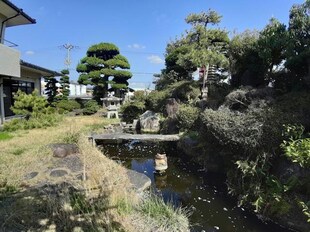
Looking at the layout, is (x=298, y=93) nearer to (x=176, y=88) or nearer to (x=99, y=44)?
(x=176, y=88)

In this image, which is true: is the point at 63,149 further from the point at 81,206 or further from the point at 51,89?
the point at 51,89

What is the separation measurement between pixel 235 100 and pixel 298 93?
1.74 m

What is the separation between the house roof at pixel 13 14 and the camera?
10836 millimetres

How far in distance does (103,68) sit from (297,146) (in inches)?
715

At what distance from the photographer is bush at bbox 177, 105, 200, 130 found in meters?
11.2

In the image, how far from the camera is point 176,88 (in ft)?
Result: 50.9

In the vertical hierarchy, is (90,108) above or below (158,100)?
below

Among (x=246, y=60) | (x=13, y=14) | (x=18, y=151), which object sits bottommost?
(x=18, y=151)

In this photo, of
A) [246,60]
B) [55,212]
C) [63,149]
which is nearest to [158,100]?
[246,60]

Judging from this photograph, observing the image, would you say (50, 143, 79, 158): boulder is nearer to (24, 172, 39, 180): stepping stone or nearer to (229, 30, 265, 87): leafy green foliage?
(24, 172, 39, 180): stepping stone

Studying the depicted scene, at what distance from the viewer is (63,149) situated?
23.6 feet

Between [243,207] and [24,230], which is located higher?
[24,230]

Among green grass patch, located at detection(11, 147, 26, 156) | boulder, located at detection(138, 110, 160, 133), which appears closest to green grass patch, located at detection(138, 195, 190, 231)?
green grass patch, located at detection(11, 147, 26, 156)

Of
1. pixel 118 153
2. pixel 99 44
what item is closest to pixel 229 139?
pixel 118 153
